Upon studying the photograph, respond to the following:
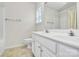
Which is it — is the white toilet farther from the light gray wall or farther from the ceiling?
the ceiling

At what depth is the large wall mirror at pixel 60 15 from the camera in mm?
1787

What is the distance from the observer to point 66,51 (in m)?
0.85

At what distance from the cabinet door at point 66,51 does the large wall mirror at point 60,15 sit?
86cm

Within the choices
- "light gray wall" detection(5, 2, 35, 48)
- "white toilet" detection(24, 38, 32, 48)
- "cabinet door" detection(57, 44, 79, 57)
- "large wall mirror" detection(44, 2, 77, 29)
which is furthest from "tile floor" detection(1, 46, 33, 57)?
"cabinet door" detection(57, 44, 79, 57)

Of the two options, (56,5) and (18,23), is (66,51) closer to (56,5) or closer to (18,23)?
(56,5)

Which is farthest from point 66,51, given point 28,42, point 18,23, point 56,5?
point 18,23

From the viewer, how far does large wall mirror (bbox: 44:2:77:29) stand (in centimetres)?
179

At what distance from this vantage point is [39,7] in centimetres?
304

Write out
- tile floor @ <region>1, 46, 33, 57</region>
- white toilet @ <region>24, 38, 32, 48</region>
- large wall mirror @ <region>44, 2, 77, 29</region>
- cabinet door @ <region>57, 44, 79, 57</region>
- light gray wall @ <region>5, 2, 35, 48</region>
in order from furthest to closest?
light gray wall @ <region>5, 2, 35, 48</region>, white toilet @ <region>24, 38, 32, 48</region>, tile floor @ <region>1, 46, 33, 57</region>, large wall mirror @ <region>44, 2, 77, 29</region>, cabinet door @ <region>57, 44, 79, 57</region>

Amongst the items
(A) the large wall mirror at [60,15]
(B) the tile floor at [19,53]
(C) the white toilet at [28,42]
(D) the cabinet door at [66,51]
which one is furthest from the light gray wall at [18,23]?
(D) the cabinet door at [66,51]

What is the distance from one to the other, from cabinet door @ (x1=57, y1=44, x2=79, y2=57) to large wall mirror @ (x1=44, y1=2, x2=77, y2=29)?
34.0 inches

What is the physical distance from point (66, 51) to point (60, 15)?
1.35m

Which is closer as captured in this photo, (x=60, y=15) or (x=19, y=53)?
(x=60, y=15)

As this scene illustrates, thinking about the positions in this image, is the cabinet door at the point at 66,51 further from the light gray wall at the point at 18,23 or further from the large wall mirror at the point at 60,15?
the light gray wall at the point at 18,23
